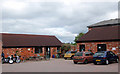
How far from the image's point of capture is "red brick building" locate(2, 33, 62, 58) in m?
27.7

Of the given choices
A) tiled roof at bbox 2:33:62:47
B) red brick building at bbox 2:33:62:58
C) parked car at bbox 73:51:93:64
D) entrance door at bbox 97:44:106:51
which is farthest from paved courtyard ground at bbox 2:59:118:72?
tiled roof at bbox 2:33:62:47

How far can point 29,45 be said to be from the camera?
29.8 metres

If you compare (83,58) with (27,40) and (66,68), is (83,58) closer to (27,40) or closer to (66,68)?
(66,68)

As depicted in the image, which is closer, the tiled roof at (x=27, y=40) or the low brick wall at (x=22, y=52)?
the low brick wall at (x=22, y=52)

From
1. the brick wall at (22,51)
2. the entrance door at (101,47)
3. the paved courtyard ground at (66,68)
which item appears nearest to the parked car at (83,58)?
the paved courtyard ground at (66,68)

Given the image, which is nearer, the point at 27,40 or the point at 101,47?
the point at 101,47

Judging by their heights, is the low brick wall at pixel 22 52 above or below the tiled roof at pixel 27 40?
below

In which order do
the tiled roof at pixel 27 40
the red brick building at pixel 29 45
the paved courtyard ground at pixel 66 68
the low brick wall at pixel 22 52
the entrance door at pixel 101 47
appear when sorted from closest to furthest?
the paved courtyard ground at pixel 66 68, the entrance door at pixel 101 47, the low brick wall at pixel 22 52, the red brick building at pixel 29 45, the tiled roof at pixel 27 40

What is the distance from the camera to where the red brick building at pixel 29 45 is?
27.7 meters

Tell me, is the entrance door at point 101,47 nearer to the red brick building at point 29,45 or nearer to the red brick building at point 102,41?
the red brick building at point 102,41

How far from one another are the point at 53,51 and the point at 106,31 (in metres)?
11.8

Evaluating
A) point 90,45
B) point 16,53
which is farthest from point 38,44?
point 90,45

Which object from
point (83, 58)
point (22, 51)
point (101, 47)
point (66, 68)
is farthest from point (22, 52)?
point (66, 68)

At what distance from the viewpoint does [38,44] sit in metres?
31.5
